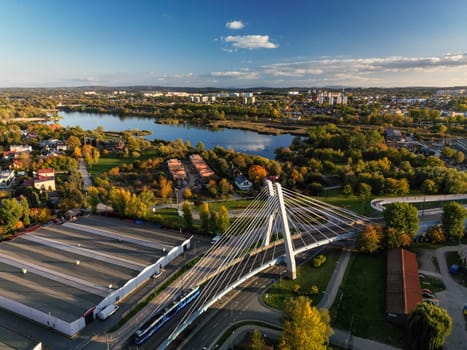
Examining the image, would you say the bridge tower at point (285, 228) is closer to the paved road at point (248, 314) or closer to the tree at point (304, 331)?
the paved road at point (248, 314)

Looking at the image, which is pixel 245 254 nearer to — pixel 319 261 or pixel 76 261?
pixel 319 261

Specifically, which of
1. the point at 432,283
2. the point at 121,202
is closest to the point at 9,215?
the point at 121,202

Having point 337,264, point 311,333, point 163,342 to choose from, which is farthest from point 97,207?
point 311,333

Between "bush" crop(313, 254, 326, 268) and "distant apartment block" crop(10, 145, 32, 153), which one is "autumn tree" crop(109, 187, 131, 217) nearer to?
"bush" crop(313, 254, 326, 268)

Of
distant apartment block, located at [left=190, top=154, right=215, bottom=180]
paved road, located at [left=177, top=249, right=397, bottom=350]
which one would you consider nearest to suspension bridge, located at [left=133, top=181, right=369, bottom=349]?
paved road, located at [left=177, top=249, right=397, bottom=350]

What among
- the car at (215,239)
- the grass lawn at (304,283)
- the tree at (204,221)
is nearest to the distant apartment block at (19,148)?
the tree at (204,221)

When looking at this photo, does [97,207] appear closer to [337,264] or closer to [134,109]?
[337,264]
